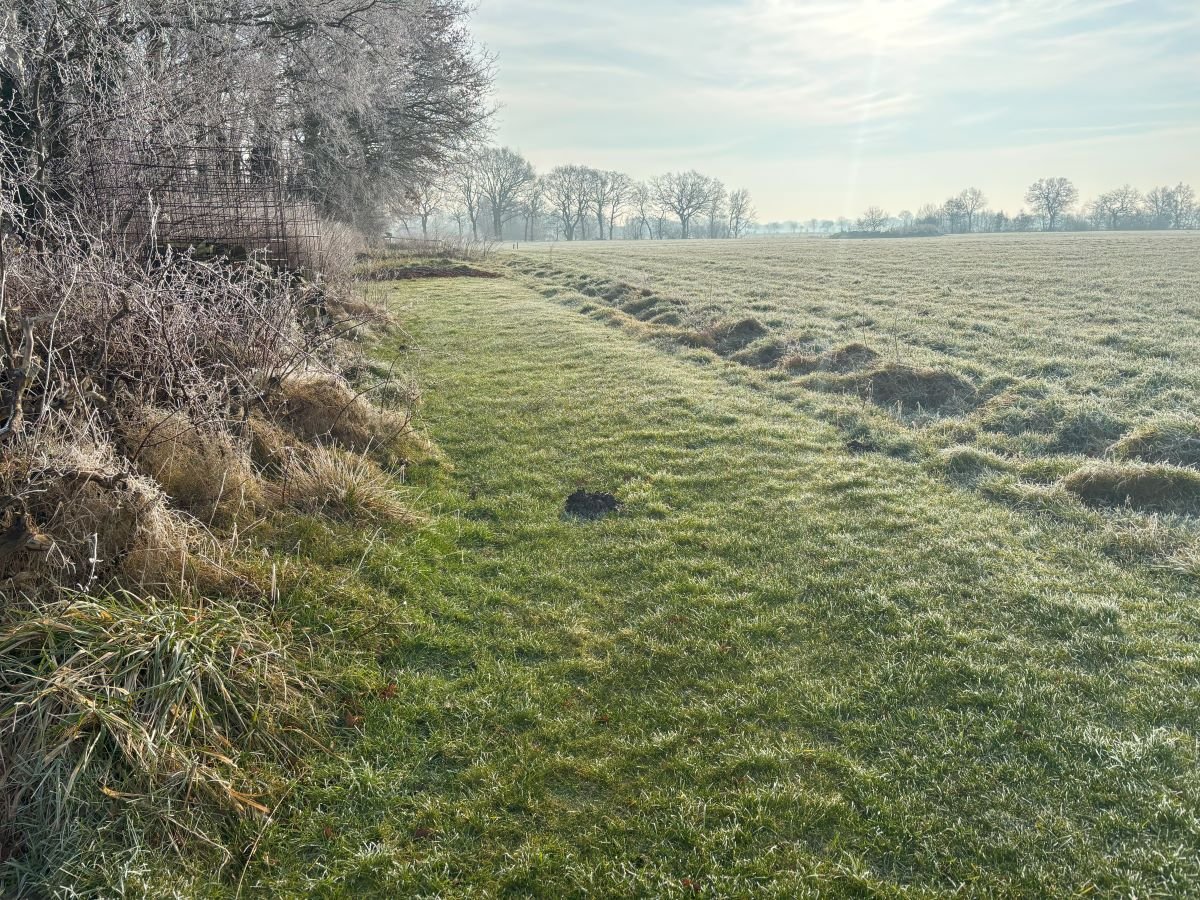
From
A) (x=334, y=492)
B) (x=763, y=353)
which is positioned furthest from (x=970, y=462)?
(x=334, y=492)

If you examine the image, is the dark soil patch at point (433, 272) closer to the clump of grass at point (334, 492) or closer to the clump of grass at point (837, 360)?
the clump of grass at point (837, 360)

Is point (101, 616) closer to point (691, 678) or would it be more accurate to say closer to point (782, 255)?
point (691, 678)

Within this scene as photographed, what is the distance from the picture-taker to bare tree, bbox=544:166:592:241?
307 ft

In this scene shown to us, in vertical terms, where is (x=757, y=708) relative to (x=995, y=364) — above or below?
below

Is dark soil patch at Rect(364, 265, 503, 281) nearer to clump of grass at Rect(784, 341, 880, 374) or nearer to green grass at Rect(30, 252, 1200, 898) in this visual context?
clump of grass at Rect(784, 341, 880, 374)

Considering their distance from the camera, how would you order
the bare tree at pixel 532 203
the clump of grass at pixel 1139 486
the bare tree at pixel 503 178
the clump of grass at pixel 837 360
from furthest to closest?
the bare tree at pixel 532 203 < the bare tree at pixel 503 178 < the clump of grass at pixel 837 360 < the clump of grass at pixel 1139 486

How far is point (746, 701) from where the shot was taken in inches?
167

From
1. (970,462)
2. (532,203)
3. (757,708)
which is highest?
(532,203)

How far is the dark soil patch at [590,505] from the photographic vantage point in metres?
6.98

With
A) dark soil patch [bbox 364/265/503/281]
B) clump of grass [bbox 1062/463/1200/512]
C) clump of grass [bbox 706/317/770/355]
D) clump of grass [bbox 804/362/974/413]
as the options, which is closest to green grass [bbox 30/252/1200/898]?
clump of grass [bbox 1062/463/1200/512]

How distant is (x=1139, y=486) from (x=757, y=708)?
17.0 feet

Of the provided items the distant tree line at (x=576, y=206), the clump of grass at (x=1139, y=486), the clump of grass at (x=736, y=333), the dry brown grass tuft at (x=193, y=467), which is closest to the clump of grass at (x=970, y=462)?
the clump of grass at (x=1139, y=486)

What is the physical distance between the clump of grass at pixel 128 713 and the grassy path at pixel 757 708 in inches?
17.0

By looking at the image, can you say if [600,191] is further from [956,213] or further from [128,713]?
[128,713]
